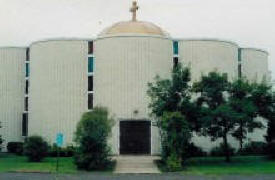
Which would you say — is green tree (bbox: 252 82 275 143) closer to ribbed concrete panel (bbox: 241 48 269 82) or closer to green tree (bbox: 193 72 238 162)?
green tree (bbox: 193 72 238 162)

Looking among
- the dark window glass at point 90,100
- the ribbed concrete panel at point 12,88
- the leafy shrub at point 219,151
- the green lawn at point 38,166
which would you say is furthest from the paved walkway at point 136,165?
the ribbed concrete panel at point 12,88

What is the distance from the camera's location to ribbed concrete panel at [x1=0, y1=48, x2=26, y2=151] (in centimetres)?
6381

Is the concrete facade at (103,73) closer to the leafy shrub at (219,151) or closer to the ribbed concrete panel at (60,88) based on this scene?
the ribbed concrete panel at (60,88)

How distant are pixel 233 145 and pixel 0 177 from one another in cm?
2735

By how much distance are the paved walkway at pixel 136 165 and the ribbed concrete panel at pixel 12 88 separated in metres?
15.3

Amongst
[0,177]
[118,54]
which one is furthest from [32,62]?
[0,177]

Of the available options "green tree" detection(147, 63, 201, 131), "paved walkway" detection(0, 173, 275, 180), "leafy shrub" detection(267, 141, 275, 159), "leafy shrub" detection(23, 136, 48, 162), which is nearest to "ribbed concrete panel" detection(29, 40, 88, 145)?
"leafy shrub" detection(23, 136, 48, 162)

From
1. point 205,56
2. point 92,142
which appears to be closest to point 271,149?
point 205,56

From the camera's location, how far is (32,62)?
61.2 meters

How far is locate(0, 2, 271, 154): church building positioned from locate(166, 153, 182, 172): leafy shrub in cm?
1184

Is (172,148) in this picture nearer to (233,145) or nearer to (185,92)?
(185,92)

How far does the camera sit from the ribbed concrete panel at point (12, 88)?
63.8 metres

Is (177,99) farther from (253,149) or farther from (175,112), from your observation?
(253,149)

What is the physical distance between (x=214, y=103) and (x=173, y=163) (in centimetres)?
672
